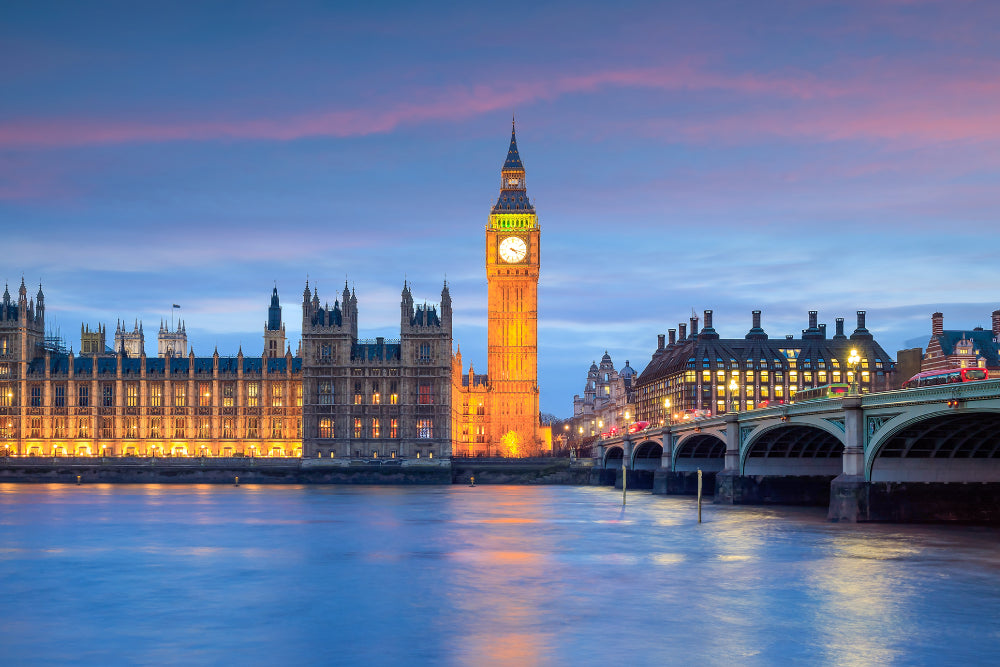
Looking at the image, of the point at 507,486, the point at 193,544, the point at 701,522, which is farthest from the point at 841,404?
the point at 507,486

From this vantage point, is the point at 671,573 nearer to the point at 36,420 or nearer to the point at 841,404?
the point at 841,404

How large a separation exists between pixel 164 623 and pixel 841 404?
4443 cm

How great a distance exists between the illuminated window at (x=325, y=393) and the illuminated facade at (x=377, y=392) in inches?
5.9

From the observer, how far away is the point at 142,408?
175500 mm

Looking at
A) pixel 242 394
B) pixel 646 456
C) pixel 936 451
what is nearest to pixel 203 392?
pixel 242 394

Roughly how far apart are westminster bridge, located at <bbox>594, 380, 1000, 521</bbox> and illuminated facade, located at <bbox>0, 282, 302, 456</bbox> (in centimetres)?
9430

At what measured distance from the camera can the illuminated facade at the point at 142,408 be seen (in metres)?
174

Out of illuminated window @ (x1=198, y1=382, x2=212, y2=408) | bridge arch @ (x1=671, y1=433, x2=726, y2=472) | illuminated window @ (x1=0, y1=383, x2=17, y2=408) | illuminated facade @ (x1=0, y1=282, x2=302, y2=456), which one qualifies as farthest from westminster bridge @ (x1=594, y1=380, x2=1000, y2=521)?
illuminated window @ (x1=0, y1=383, x2=17, y2=408)

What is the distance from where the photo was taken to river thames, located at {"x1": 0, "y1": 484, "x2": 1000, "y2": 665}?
31.3 metres

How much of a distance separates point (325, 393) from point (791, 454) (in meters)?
90.9

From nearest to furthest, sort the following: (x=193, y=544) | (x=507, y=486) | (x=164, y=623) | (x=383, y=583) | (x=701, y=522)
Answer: (x=164, y=623)
(x=383, y=583)
(x=193, y=544)
(x=701, y=522)
(x=507, y=486)

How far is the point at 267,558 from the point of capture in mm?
54031

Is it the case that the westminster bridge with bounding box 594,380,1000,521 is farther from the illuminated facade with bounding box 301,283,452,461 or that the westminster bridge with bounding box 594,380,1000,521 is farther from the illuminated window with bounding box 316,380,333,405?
the illuminated window with bounding box 316,380,333,405

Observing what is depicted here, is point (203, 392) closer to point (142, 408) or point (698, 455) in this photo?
point (142, 408)
